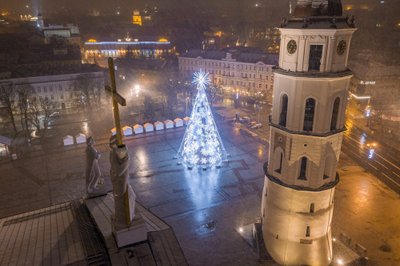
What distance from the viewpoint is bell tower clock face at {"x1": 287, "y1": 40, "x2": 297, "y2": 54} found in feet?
56.1

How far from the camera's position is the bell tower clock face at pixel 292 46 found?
17.1 metres

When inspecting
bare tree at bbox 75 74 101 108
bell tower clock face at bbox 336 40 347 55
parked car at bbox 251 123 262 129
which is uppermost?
bell tower clock face at bbox 336 40 347 55

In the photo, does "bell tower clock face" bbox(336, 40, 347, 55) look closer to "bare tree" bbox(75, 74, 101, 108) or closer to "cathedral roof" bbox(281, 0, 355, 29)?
"cathedral roof" bbox(281, 0, 355, 29)

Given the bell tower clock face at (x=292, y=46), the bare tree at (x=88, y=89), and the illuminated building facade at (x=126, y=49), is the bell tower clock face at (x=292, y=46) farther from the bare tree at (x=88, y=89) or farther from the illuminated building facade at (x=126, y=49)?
the illuminated building facade at (x=126, y=49)

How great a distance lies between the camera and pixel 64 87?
6097cm

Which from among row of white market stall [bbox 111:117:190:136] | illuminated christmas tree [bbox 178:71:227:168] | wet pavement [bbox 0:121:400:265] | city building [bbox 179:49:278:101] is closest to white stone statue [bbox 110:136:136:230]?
wet pavement [bbox 0:121:400:265]

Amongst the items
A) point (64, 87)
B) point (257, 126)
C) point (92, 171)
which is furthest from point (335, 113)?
point (64, 87)

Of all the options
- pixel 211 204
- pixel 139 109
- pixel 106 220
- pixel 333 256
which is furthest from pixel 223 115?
pixel 106 220

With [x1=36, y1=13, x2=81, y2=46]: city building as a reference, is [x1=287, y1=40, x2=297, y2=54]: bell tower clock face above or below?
below

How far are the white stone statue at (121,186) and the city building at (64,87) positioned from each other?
2006 inches

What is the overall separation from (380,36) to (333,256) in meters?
77.0

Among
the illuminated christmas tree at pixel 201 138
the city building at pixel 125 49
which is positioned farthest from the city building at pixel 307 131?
the city building at pixel 125 49

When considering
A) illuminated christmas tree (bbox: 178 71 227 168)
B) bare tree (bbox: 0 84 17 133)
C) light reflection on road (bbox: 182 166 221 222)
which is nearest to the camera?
light reflection on road (bbox: 182 166 221 222)

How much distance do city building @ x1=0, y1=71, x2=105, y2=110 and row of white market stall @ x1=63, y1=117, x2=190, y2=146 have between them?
15.5m
